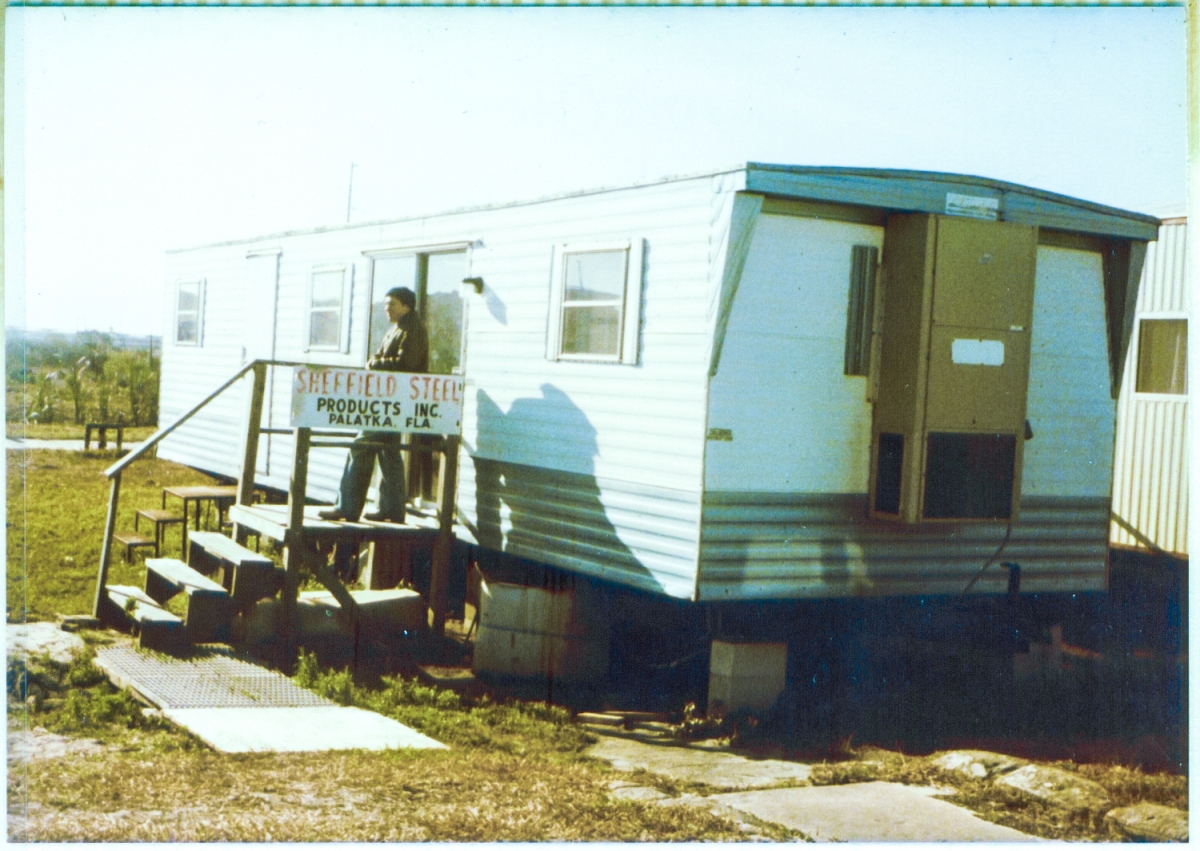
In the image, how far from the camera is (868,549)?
7684 mm

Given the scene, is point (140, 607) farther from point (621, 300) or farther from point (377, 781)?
point (621, 300)

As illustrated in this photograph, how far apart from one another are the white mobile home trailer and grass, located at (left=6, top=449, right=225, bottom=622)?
3002 millimetres

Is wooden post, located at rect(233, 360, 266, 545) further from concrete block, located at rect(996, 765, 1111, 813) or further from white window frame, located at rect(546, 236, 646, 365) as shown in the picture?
concrete block, located at rect(996, 765, 1111, 813)

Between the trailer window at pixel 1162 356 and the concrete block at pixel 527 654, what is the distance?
18.7 feet

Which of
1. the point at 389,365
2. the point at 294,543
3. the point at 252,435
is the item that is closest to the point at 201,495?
the point at 252,435

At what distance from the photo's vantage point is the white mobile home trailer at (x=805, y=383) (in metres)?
7.21

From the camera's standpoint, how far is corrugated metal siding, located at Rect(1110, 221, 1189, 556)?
1042cm

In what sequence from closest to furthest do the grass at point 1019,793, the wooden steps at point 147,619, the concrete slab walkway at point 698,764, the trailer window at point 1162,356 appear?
the grass at point 1019,793 < the concrete slab walkway at point 698,764 < the wooden steps at point 147,619 < the trailer window at point 1162,356

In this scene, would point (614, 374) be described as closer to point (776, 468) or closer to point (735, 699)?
point (776, 468)

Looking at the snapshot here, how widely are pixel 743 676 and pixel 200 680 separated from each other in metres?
3.10

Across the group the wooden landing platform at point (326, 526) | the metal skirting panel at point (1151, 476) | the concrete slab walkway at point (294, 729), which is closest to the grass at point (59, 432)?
the wooden landing platform at point (326, 526)

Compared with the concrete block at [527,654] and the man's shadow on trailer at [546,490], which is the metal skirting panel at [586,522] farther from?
the concrete block at [527,654]

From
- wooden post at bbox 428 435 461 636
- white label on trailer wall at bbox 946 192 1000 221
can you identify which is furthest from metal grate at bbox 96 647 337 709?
white label on trailer wall at bbox 946 192 1000 221

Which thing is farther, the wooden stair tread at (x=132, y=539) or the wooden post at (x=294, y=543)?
the wooden stair tread at (x=132, y=539)
